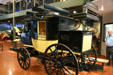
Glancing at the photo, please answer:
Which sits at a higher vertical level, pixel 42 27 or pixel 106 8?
pixel 106 8

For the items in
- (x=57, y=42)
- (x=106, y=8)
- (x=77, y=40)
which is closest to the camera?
(x=77, y=40)

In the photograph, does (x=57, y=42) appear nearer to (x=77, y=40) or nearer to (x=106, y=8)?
(x=77, y=40)

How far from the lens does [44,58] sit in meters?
2.61

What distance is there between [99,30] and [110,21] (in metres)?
1.00

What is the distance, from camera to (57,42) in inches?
112

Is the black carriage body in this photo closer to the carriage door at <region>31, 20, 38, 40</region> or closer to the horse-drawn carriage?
the horse-drawn carriage

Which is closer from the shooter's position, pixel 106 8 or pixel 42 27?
pixel 42 27

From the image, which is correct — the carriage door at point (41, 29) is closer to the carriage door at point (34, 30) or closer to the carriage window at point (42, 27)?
the carriage window at point (42, 27)

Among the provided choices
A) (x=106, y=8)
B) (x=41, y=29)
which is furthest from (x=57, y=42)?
(x=106, y=8)

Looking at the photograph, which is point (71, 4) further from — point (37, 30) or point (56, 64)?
point (56, 64)

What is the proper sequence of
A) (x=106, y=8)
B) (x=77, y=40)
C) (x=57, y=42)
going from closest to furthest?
(x=77, y=40), (x=57, y=42), (x=106, y=8)

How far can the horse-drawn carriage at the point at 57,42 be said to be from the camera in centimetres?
224

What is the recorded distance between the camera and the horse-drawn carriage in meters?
2.24

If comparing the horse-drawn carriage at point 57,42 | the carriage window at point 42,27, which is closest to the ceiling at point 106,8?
the horse-drawn carriage at point 57,42
